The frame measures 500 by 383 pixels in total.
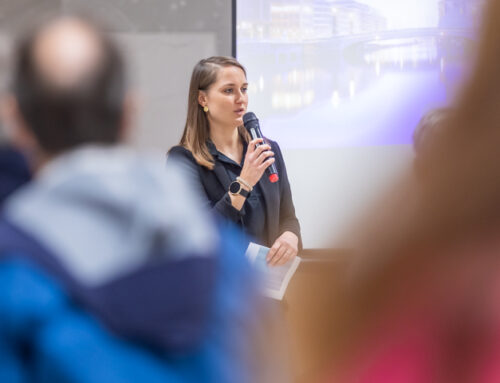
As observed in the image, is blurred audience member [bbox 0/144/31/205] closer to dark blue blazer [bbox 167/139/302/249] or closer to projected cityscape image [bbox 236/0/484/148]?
dark blue blazer [bbox 167/139/302/249]

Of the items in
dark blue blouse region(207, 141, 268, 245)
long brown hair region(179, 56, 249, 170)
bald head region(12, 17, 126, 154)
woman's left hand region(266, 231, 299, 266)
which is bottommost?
woman's left hand region(266, 231, 299, 266)

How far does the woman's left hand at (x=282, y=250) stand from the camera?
1886 millimetres

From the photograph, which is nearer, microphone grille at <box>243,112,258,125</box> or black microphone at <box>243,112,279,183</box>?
black microphone at <box>243,112,279,183</box>

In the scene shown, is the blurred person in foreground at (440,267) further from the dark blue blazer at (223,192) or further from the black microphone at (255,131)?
the black microphone at (255,131)

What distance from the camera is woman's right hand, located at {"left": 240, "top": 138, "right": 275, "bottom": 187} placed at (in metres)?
1.88

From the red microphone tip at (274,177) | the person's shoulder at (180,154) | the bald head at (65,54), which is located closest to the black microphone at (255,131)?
the red microphone tip at (274,177)

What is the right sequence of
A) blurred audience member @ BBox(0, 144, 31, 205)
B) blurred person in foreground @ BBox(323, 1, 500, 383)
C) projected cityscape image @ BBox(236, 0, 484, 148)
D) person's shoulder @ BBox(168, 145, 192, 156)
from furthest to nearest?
1. projected cityscape image @ BBox(236, 0, 484, 148)
2. person's shoulder @ BBox(168, 145, 192, 156)
3. blurred audience member @ BBox(0, 144, 31, 205)
4. blurred person in foreground @ BBox(323, 1, 500, 383)

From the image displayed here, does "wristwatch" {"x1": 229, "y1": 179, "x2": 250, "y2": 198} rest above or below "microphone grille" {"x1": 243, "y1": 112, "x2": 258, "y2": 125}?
below

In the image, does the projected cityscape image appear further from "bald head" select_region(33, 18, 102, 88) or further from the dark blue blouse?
"bald head" select_region(33, 18, 102, 88)

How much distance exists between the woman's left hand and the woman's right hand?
0.22 metres

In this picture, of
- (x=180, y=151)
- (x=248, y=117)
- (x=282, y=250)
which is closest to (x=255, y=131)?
(x=248, y=117)

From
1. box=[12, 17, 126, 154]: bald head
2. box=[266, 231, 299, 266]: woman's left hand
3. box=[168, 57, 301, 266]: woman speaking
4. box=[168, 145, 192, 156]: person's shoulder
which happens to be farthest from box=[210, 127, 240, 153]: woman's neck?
box=[12, 17, 126, 154]: bald head

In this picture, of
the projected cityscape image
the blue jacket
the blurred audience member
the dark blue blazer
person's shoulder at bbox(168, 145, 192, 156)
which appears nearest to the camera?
the blue jacket

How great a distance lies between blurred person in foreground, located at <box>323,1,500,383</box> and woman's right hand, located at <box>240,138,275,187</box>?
1.51 meters
